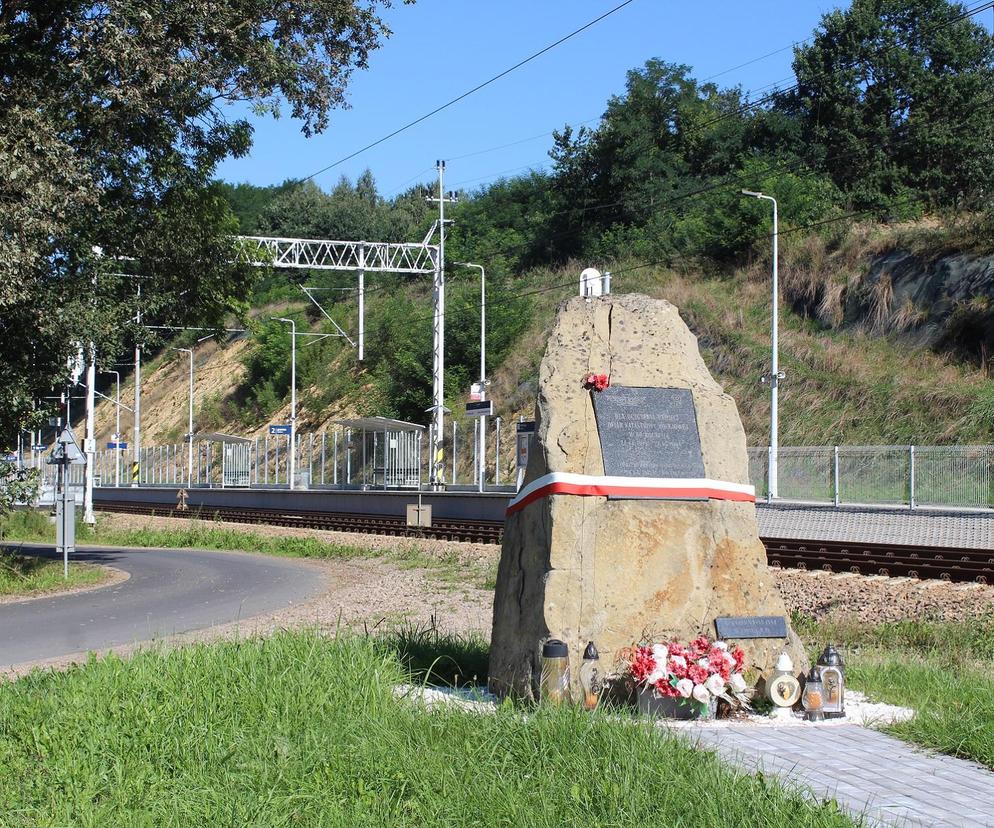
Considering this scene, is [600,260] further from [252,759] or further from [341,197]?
[252,759]

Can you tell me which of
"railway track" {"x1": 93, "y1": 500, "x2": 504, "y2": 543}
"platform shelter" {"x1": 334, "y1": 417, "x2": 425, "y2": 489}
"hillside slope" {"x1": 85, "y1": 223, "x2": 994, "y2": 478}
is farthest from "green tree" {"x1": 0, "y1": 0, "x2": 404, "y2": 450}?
"hillside slope" {"x1": 85, "y1": 223, "x2": 994, "y2": 478}

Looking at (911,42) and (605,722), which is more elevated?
(911,42)

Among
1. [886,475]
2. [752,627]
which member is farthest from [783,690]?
[886,475]

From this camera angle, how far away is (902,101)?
56.1 metres

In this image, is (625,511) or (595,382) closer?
(625,511)

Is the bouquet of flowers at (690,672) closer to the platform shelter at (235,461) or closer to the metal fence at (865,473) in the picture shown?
the metal fence at (865,473)

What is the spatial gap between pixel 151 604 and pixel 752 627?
11.1m

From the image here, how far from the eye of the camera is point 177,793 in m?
5.95

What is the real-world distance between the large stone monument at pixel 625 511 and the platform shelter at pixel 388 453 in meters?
34.5

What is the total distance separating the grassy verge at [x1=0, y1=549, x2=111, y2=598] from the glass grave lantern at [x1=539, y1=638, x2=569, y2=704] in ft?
43.5

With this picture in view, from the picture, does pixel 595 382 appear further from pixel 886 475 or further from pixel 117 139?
pixel 886 475

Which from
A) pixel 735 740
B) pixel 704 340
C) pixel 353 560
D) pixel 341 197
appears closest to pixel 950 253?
pixel 704 340

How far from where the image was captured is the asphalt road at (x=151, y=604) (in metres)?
13.4

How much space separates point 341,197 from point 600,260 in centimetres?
3967
